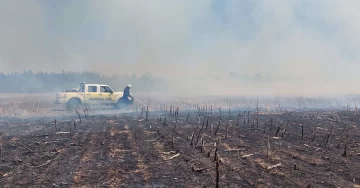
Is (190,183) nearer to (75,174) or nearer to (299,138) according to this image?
(75,174)

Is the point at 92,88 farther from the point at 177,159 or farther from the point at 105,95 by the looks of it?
the point at 177,159

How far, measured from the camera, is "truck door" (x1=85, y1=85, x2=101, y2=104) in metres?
27.9

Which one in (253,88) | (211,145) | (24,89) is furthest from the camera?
(253,88)

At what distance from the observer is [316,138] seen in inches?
511

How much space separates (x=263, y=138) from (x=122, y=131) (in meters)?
6.41

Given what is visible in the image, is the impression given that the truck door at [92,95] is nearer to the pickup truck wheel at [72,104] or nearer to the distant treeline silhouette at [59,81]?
the pickup truck wheel at [72,104]

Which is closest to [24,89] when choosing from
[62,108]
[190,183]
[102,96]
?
[62,108]

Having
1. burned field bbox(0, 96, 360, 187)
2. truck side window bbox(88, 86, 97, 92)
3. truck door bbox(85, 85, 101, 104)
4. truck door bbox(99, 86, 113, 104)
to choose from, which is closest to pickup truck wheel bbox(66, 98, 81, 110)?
truck door bbox(85, 85, 101, 104)

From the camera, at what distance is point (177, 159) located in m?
9.62

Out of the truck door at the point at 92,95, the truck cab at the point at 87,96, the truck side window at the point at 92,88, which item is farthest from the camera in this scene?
the truck side window at the point at 92,88

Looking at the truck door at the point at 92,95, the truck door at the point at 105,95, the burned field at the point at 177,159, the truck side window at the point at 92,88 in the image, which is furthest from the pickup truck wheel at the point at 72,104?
the burned field at the point at 177,159

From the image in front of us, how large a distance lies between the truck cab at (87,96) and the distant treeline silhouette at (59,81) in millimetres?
21471

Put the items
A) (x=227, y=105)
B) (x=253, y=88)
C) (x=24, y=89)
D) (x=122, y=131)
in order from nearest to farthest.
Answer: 1. (x=122, y=131)
2. (x=227, y=105)
3. (x=24, y=89)
4. (x=253, y=88)

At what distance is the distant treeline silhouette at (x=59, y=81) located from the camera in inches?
2122
